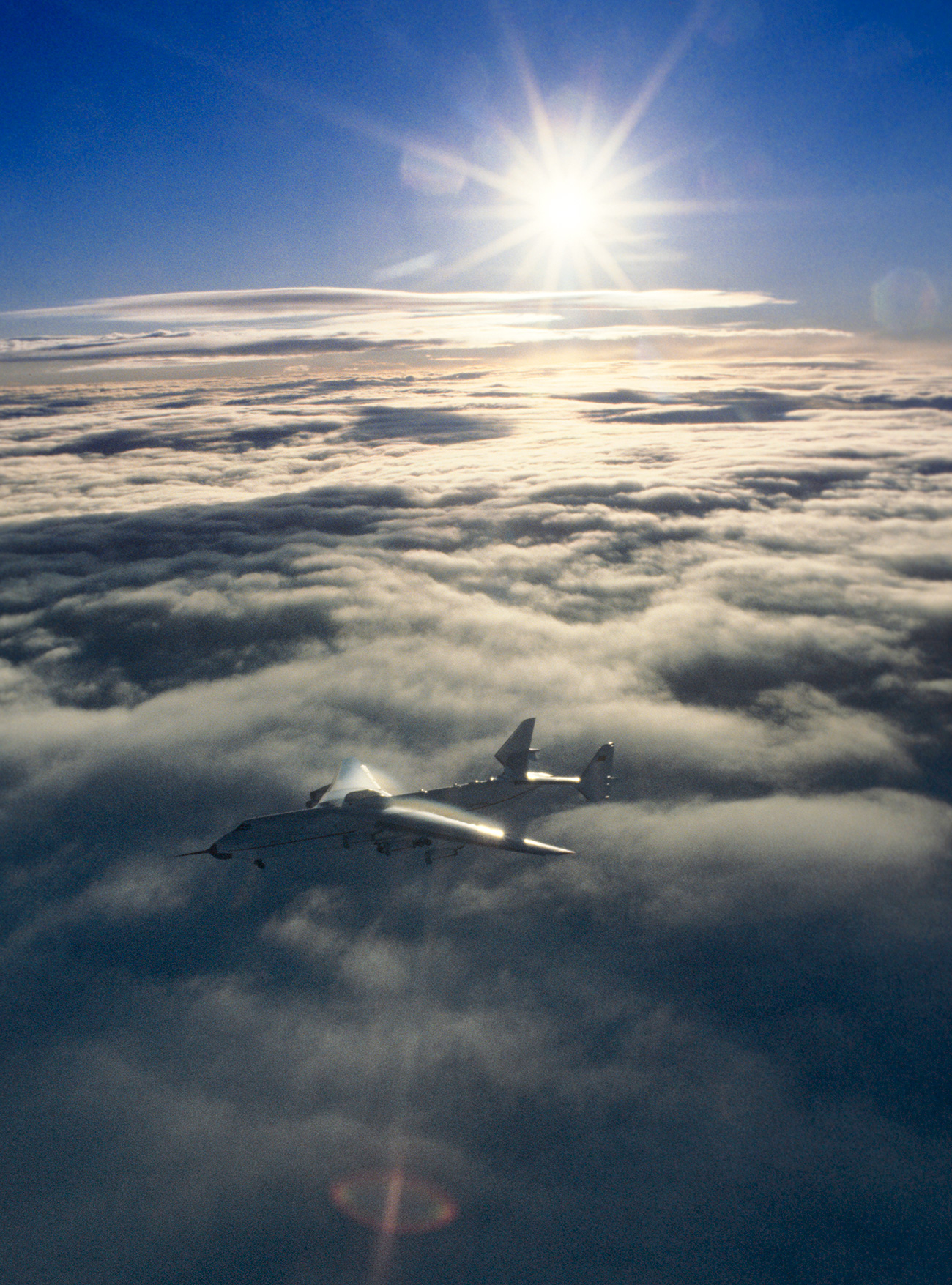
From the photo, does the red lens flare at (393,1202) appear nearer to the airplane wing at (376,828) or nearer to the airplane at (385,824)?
the airplane at (385,824)

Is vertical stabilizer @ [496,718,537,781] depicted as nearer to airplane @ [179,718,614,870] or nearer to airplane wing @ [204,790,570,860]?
airplane @ [179,718,614,870]

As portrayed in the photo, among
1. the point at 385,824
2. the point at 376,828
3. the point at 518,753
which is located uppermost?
the point at 518,753

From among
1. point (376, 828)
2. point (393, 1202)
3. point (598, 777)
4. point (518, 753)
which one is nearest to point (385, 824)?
point (376, 828)

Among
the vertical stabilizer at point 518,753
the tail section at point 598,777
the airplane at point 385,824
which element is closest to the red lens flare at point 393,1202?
the airplane at point 385,824

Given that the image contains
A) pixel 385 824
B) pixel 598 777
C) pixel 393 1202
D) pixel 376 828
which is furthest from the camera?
pixel 598 777

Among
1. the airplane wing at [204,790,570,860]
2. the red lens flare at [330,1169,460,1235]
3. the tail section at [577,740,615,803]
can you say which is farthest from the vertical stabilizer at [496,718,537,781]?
the red lens flare at [330,1169,460,1235]

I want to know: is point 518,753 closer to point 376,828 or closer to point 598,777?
point 598,777

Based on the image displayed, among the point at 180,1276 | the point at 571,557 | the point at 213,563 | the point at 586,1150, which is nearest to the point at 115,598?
the point at 213,563
